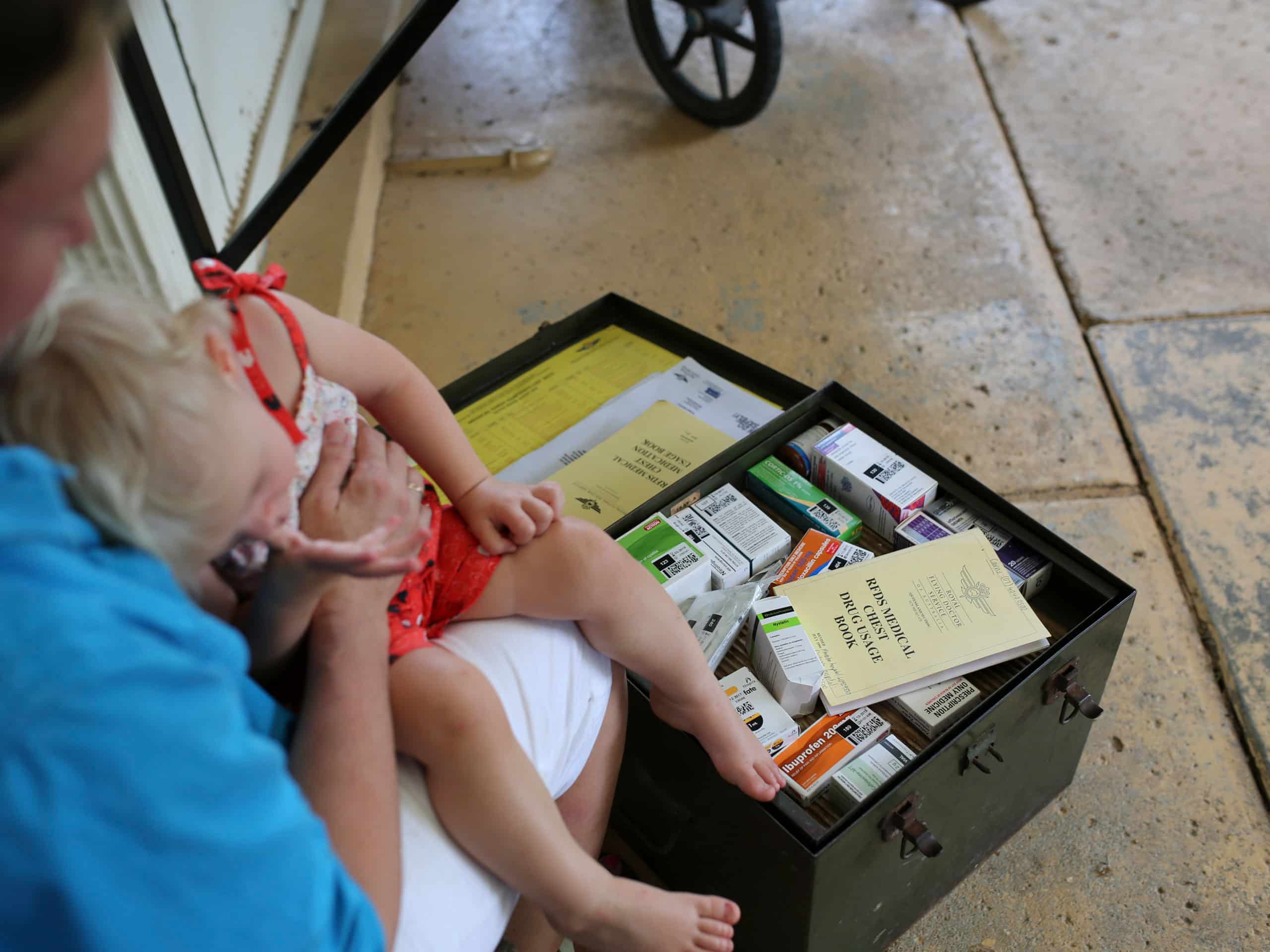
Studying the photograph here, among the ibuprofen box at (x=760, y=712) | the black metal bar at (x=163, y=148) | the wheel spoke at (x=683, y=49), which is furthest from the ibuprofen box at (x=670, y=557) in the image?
the wheel spoke at (x=683, y=49)

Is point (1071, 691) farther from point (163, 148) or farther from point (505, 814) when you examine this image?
point (163, 148)

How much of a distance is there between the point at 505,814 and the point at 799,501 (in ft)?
1.93

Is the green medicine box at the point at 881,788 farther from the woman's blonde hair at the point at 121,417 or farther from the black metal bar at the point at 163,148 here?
the black metal bar at the point at 163,148

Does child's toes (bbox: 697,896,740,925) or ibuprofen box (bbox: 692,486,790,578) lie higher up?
ibuprofen box (bbox: 692,486,790,578)

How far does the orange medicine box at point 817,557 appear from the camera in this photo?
1166mm

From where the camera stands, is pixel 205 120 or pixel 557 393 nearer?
pixel 557 393

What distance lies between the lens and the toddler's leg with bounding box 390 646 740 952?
79 cm

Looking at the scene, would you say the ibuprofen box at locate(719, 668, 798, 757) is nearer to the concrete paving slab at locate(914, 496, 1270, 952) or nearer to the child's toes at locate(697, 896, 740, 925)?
the child's toes at locate(697, 896, 740, 925)

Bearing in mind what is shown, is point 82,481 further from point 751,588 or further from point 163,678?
point 751,588

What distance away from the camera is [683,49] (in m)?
2.31

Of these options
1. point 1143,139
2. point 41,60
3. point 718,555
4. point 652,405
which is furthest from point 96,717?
point 1143,139

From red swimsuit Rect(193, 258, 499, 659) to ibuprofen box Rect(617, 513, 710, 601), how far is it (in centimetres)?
22

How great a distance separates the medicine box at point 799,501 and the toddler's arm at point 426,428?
0.36 m

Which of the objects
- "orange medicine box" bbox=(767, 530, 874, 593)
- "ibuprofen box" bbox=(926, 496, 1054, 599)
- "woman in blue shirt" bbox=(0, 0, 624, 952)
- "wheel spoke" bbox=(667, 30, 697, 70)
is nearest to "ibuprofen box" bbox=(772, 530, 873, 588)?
"orange medicine box" bbox=(767, 530, 874, 593)
